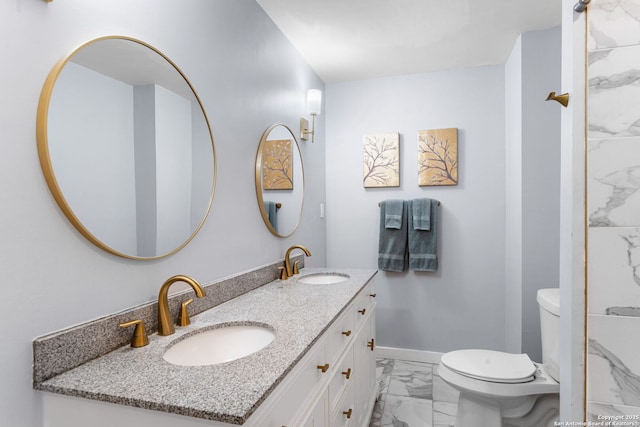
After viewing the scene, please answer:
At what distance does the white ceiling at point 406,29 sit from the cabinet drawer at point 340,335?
5.41 feet

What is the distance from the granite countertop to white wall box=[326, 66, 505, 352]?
6.09 feet

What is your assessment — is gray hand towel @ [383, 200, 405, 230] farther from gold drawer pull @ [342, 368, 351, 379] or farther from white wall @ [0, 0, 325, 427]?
gold drawer pull @ [342, 368, 351, 379]

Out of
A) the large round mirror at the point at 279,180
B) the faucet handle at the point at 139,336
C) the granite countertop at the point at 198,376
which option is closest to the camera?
the granite countertop at the point at 198,376

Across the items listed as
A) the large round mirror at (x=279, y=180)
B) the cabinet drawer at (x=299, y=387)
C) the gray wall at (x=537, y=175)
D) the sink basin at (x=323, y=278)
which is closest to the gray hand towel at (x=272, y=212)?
the large round mirror at (x=279, y=180)

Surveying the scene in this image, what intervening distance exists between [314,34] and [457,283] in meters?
2.15

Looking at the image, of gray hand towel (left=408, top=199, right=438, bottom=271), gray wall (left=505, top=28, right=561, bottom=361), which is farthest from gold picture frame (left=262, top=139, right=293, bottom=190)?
gray wall (left=505, top=28, right=561, bottom=361)

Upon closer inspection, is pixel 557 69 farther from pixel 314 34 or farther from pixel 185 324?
pixel 185 324

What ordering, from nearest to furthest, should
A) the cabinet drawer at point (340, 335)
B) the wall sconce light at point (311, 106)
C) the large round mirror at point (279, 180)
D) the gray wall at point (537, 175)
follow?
the cabinet drawer at point (340, 335)
the large round mirror at point (279, 180)
the gray wall at point (537, 175)
the wall sconce light at point (311, 106)

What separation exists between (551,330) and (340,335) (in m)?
1.06

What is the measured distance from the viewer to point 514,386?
66.0 inches

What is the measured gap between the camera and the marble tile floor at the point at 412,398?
7.02 feet

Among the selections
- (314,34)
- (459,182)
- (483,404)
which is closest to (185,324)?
(483,404)

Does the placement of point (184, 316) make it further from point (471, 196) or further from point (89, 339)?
point (471, 196)

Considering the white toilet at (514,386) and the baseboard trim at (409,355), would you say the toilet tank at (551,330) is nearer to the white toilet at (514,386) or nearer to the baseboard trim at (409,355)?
the white toilet at (514,386)
